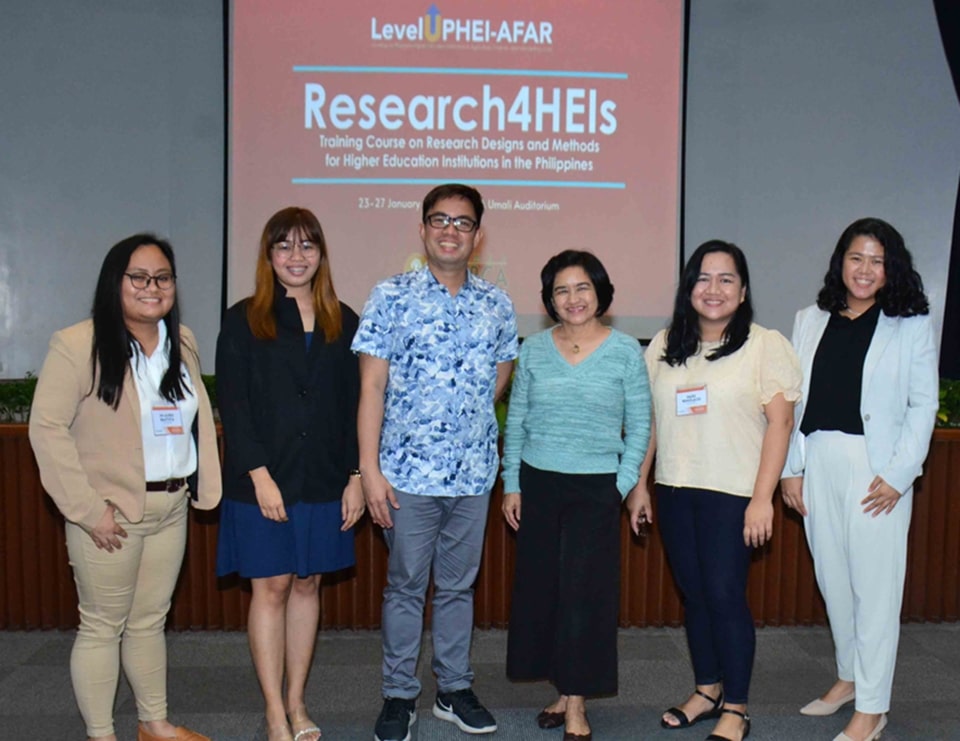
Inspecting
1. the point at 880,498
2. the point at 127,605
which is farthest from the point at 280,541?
the point at 880,498

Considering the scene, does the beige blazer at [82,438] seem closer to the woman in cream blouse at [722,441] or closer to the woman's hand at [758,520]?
the woman in cream blouse at [722,441]

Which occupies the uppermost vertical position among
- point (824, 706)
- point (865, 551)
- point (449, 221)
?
point (449, 221)

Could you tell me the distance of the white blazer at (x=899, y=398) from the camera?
2.30m

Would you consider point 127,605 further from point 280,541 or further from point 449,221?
point 449,221

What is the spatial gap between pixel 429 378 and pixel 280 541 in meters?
0.58

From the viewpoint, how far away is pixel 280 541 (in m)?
2.22

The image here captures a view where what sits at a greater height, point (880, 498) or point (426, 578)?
point (880, 498)

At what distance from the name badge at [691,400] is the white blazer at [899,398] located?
45 centimetres

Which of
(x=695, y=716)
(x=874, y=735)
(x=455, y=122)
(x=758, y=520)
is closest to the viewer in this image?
(x=758, y=520)

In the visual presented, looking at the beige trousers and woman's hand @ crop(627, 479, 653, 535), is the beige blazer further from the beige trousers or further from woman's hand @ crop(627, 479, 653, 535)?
woman's hand @ crop(627, 479, 653, 535)

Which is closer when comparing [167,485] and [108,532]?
[108,532]

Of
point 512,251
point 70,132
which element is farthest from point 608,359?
point 70,132

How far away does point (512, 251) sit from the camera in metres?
5.10

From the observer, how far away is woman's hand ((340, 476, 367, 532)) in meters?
2.31
